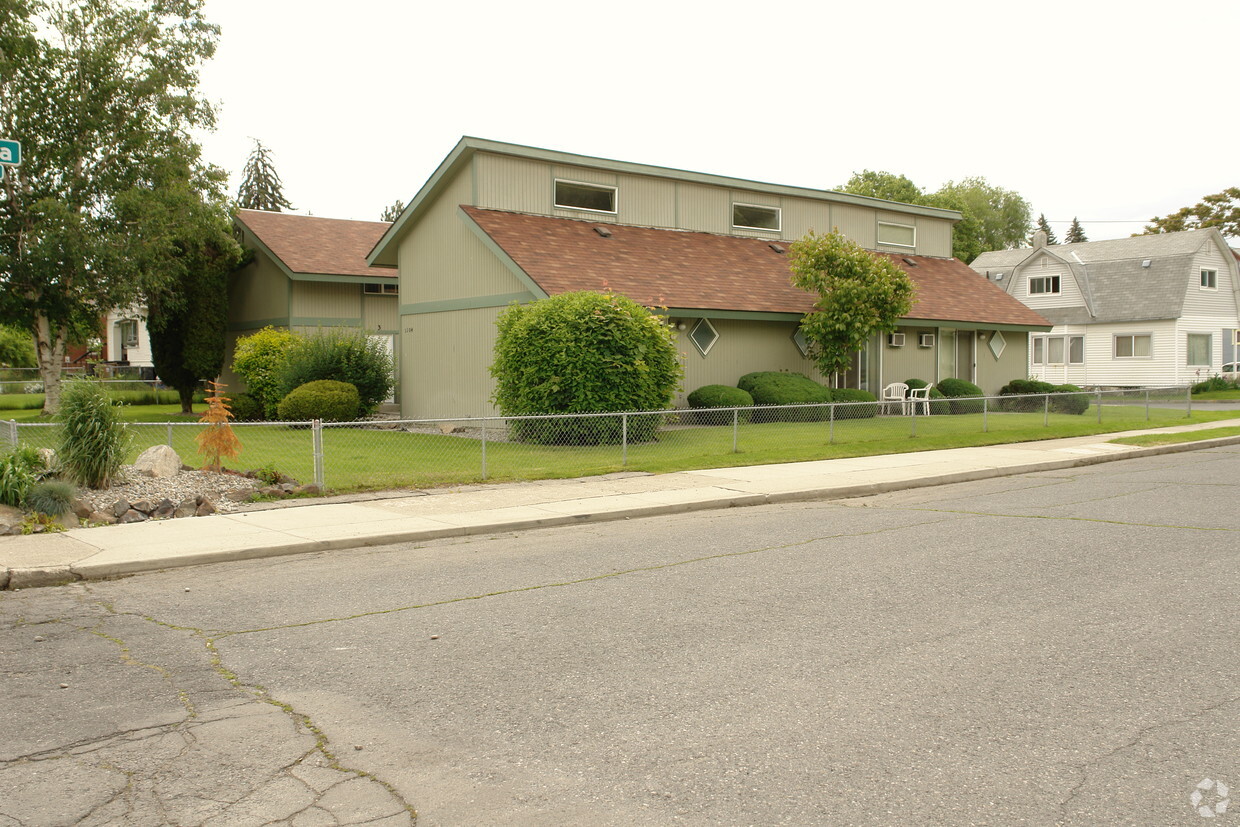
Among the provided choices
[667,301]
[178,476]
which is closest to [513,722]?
[178,476]

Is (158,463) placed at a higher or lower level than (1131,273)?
lower

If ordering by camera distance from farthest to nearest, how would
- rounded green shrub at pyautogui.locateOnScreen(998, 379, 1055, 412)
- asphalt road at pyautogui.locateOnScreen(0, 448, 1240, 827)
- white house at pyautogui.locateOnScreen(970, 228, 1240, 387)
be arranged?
1. white house at pyautogui.locateOnScreen(970, 228, 1240, 387)
2. rounded green shrub at pyautogui.locateOnScreen(998, 379, 1055, 412)
3. asphalt road at pyautogui.locateOnScreen(0, 448, 1240, 827)

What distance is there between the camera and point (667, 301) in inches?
890

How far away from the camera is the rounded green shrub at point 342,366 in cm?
2414

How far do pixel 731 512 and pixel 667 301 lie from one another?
1108 cm

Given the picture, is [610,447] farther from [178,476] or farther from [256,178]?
[256,178]

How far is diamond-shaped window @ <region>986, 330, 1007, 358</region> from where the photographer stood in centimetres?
3203

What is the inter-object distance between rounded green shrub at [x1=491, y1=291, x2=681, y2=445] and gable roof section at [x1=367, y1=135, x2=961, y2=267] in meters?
6.23

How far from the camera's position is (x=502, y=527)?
10.9 m

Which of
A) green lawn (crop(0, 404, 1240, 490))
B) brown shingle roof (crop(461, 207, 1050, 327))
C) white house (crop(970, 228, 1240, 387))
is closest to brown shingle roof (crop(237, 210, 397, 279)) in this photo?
brown shingle roof (crop(461, 207, 1050, 327))

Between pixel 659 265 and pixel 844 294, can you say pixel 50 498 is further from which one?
pixel 844 294

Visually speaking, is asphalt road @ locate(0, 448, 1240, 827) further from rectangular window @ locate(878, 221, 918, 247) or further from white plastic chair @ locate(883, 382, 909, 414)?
rectangular window @ locate(878, 221, 918, 247)

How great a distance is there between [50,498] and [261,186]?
65.1m

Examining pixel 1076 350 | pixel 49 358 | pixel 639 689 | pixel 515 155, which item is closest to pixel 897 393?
pixel 515 155
